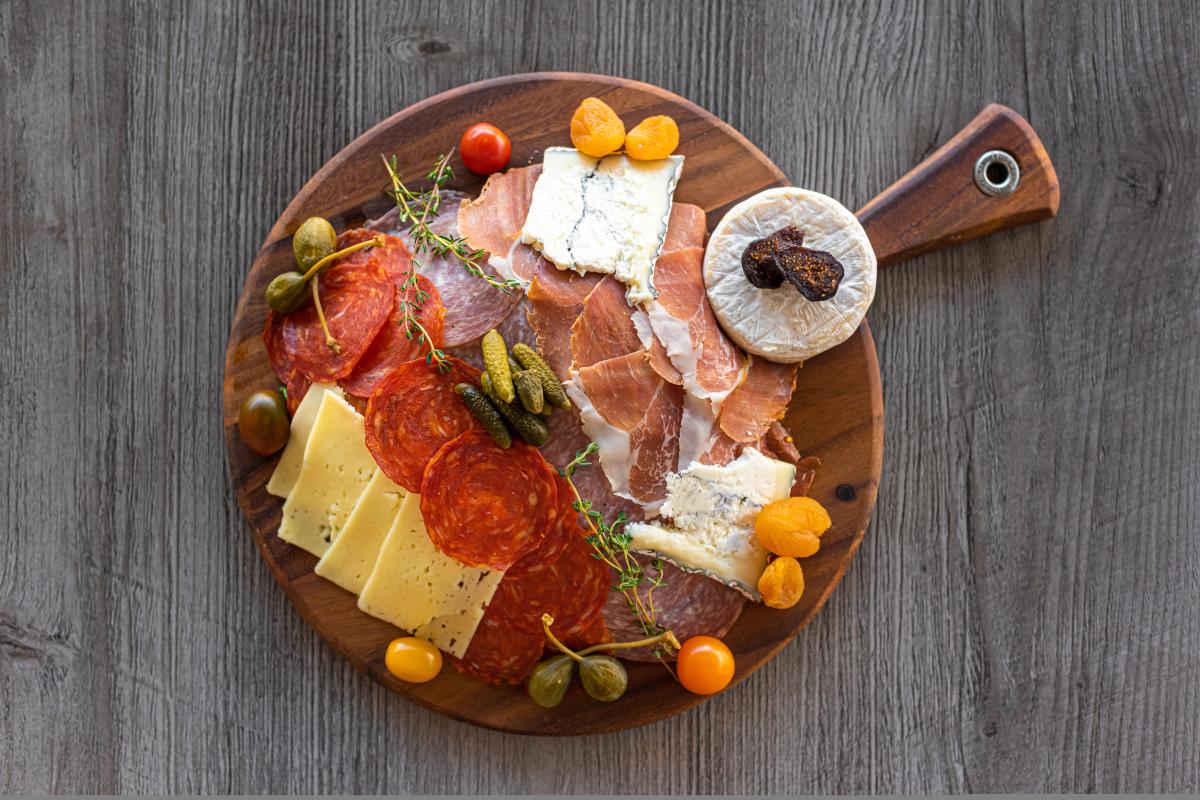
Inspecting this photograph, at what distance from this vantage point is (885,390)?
2.05m

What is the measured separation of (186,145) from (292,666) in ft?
3.82

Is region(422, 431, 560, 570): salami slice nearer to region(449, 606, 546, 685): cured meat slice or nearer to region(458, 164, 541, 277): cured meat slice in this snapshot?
region(449, 606, 546, 685): cured meat slice


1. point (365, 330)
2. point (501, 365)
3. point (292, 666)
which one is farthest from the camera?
point (292, 666)

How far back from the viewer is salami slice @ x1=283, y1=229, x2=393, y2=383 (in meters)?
1.84

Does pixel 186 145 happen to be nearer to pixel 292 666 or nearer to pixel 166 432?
pixel 166 432

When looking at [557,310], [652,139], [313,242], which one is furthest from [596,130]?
[313,242]

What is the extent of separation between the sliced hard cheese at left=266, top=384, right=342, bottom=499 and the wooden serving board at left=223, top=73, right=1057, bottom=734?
0.03 m

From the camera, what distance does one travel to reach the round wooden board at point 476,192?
1919mm

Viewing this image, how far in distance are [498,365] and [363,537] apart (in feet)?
1.58

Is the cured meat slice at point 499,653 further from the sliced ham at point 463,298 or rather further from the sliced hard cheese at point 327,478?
the sliced ham at point 463,298

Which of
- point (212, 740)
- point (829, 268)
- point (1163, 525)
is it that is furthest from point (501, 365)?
point (1163, 525)

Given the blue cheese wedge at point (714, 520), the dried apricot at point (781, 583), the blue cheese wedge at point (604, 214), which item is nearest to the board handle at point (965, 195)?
the blue cheese wedge at point (604, 214)

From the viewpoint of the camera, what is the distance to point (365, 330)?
1.84 metres

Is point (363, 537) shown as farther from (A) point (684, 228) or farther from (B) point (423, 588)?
(A) point (684, 228)
